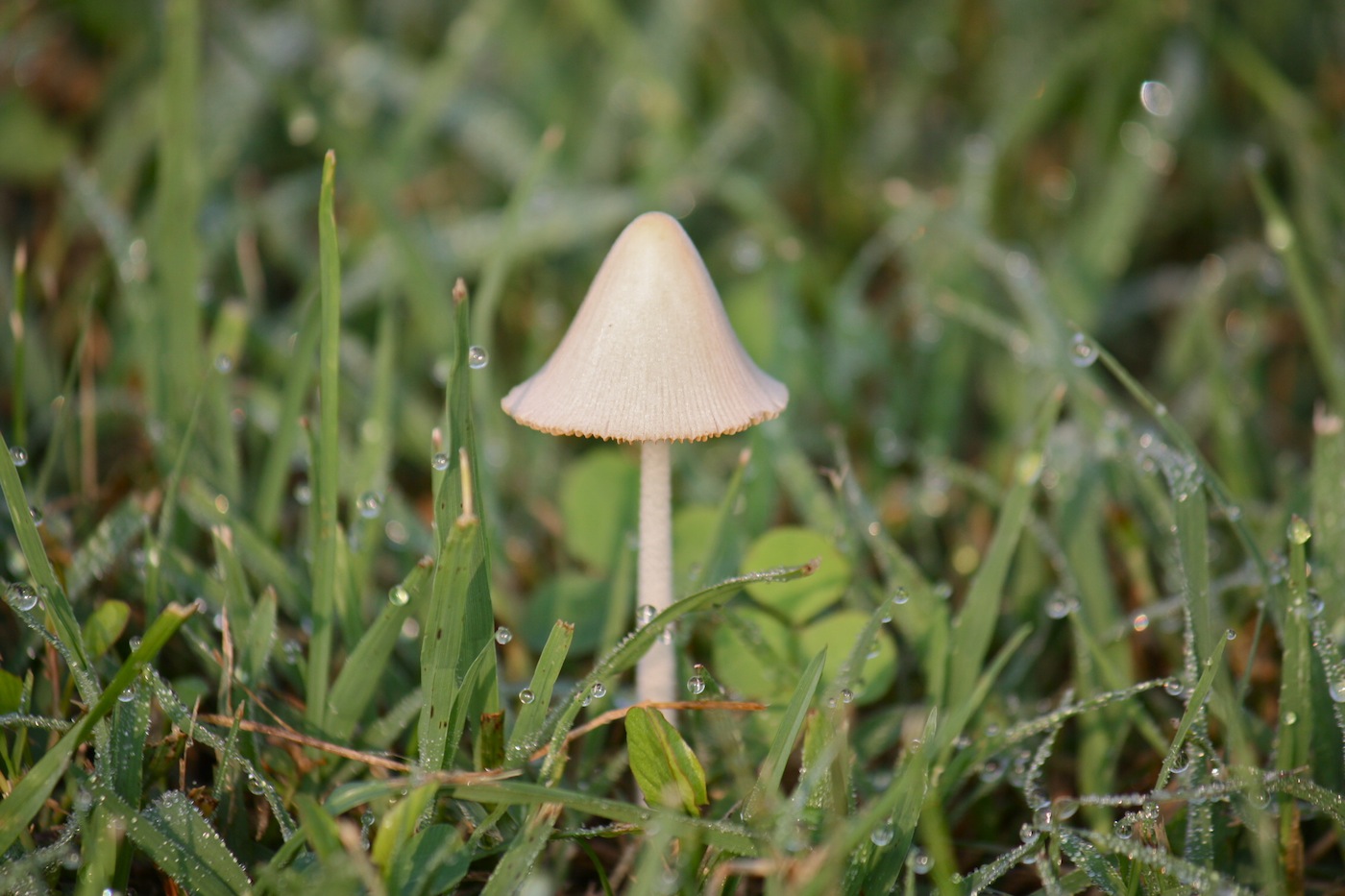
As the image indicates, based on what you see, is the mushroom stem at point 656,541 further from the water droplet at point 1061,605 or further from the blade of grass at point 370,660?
the water droplet at point 1061,605

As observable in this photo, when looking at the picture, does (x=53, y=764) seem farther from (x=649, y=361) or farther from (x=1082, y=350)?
(x=1082, y=350)

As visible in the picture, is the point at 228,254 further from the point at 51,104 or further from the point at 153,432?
the point at 153,432

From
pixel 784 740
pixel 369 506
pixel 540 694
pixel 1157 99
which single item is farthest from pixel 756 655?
pixel 1157 99

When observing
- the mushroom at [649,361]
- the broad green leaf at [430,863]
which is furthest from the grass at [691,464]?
the mushroom at [649,361]

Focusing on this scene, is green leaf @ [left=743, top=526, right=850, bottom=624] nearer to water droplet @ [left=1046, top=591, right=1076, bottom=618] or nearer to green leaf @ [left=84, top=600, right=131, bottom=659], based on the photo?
water droplet @ [left=1046, top=591, right=1076, bottom=618]

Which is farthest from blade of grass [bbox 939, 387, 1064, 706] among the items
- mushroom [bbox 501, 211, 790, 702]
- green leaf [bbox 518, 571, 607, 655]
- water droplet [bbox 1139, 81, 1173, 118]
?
water droplet [bbox 1139, 81, 1173, 118]
